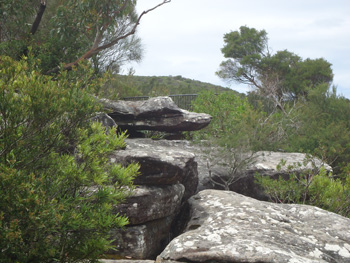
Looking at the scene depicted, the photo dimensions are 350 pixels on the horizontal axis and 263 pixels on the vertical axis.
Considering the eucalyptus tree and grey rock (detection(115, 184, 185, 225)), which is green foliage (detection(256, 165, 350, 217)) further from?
the eucalyptus tree

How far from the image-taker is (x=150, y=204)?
6.16 m

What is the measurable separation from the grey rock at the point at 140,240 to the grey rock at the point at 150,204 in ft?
0.45

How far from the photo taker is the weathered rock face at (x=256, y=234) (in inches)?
166

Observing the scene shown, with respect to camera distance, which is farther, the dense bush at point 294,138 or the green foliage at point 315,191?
the dense bush at point 294,138

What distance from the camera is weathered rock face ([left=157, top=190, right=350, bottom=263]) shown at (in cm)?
421

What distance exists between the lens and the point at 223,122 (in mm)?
12070

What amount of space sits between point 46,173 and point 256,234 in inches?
108

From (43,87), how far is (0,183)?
2.81ft

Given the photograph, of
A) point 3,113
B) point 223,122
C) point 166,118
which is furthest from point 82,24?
point 3,113

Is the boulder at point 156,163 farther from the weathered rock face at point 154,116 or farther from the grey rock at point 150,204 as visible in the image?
the weathered rock face at point 154,116

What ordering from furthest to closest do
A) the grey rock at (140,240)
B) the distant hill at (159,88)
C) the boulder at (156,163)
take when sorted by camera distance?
the distant hill at (159,88), the boulder at (156,163), the grey rock at (140,240)

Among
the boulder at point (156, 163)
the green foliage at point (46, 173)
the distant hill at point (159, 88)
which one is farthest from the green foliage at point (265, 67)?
the green foliage at point (46, 173)

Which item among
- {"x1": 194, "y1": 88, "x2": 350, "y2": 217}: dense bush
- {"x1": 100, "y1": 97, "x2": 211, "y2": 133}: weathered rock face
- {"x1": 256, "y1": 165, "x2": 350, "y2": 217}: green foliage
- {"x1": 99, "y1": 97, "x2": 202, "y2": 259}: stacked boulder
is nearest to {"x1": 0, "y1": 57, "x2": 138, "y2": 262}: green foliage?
{"x1": 99, "y1": 97, "x2": 202, "y2": 259}: stacked boulder

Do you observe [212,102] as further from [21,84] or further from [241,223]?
[21,84]
